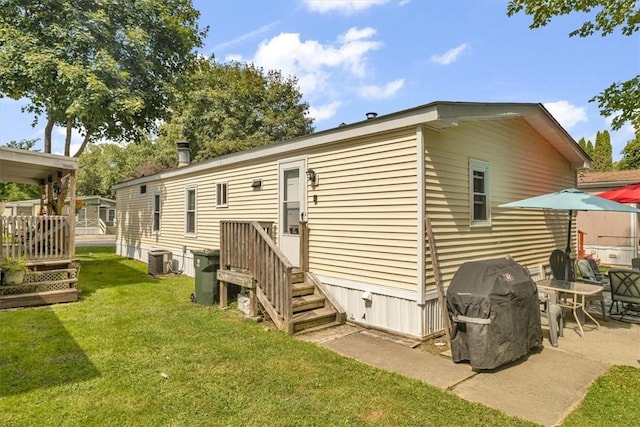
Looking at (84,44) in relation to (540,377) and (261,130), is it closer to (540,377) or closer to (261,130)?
(261,130)

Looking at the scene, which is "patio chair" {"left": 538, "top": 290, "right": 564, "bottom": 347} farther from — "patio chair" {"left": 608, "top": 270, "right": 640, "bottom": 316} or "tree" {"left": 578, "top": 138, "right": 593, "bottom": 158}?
"tree" {"left": 578, "top": 138, "right": 593, "bottom": 158}

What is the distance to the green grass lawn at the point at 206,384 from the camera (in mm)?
3164

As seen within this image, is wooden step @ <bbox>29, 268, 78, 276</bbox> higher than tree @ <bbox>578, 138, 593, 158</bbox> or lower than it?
lower

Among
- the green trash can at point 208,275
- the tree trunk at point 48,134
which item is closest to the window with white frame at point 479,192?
the green trash can at point 208,275

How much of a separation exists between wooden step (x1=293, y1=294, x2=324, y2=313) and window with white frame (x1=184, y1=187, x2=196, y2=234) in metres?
5.90

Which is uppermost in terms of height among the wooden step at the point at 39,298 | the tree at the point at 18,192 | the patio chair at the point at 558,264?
the tree at the point at 18,192

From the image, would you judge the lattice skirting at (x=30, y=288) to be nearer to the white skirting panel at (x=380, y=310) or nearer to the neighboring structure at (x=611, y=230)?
the white skirting panel at (x=380, y=310)

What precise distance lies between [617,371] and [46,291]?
31.4ft

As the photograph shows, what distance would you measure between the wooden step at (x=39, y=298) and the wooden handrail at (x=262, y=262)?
10.9 ft

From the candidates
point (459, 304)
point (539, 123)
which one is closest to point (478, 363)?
point (459, 304)

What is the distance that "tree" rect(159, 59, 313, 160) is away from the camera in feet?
83.1

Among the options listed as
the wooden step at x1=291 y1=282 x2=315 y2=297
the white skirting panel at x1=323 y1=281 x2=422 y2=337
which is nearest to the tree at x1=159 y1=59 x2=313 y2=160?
the wooden step at x1=291 y1=282 x2=315 y2=297

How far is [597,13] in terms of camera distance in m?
9.62

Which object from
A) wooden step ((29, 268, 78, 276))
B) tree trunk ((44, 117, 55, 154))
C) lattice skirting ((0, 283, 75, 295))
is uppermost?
tree trunk ((44, 117, 55, 154))
